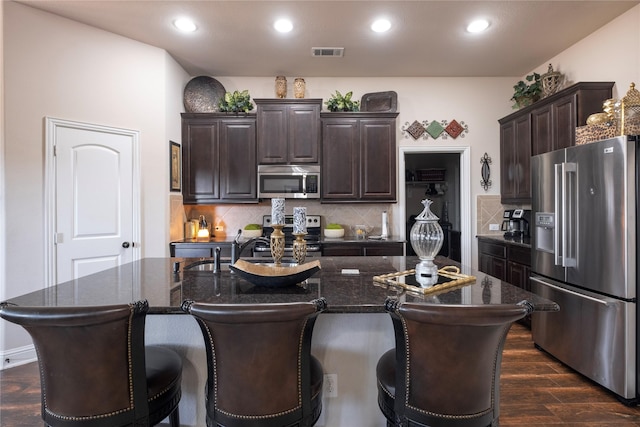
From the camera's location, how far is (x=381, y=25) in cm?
302

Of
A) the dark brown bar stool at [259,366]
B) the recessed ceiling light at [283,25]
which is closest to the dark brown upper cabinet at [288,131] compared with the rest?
the recessed ceiling light at [283,25]

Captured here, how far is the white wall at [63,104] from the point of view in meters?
2.71

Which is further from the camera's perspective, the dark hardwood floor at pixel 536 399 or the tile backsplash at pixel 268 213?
the tile backsplash at pixel 268 213

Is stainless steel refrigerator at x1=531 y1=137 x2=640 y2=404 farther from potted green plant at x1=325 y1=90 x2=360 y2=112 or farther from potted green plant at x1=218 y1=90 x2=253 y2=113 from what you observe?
potted green plant at x1=218 y1=90 x2=253 y2=113

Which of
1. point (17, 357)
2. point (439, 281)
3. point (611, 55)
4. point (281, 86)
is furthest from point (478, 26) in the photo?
point (17, 357)

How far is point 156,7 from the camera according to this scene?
277cm

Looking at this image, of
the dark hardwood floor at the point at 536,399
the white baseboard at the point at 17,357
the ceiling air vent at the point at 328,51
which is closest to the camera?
the dark hardwood floor at the point at 536,399

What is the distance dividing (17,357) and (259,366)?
2.86 metres

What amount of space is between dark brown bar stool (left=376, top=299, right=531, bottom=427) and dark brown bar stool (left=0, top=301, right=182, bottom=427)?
88 centimetres

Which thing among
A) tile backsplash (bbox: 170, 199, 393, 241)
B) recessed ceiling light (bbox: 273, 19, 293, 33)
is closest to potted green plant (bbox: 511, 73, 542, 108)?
tile backsplash (bbox: 170, 199, 393, 241)

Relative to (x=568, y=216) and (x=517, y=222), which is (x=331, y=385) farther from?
(x=517, y=222)

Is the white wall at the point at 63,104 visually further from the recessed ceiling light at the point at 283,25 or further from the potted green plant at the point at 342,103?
the potted green plant at the point at 342,103

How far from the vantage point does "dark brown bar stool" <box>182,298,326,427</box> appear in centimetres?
106

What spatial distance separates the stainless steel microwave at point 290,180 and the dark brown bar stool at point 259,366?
2.84 m
